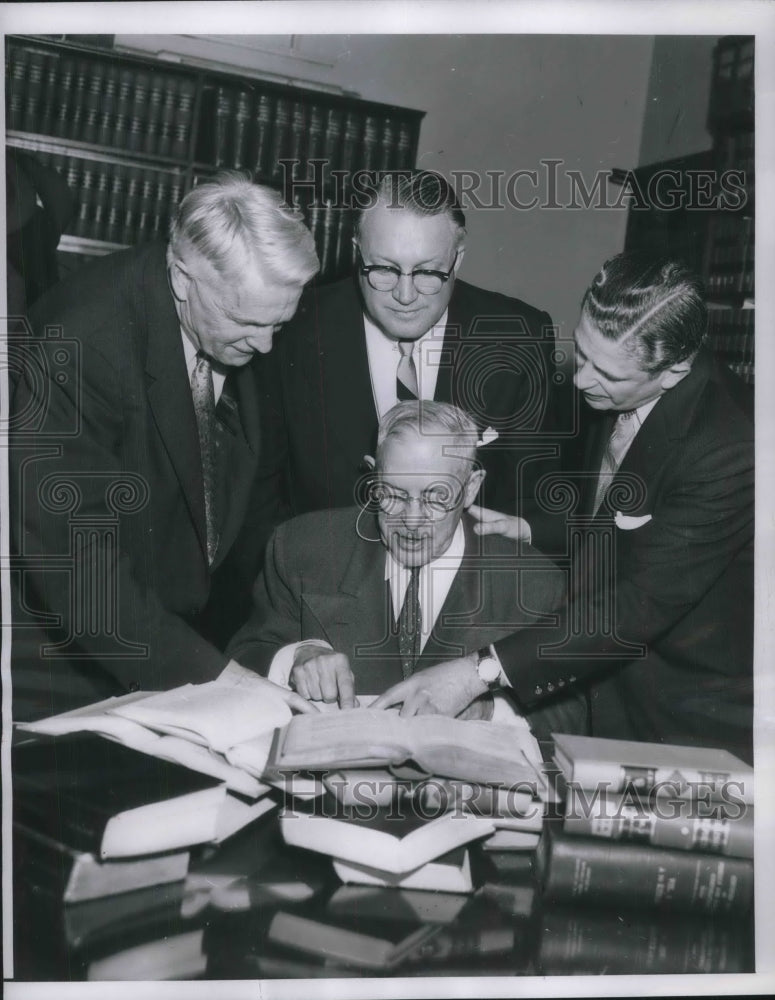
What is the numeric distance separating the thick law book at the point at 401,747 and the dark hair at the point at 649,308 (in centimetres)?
84

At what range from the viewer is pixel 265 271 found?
1.93 meters

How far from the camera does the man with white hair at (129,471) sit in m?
1.97

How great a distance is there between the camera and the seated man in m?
1.93

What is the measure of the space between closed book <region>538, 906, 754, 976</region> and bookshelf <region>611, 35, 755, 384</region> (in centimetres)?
114

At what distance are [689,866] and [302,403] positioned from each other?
1219 mm

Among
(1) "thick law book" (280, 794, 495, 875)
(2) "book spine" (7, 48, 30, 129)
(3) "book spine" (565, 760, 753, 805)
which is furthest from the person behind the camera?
(2) "book spine" (7, 48, 30, 129)

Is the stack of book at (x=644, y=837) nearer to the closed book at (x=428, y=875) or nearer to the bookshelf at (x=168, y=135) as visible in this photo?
the closed book at (x=428, y=875)

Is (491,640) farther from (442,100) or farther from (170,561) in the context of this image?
(442,100)

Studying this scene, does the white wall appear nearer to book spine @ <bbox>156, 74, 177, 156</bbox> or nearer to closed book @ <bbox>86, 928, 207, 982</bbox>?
book spine @ <bbox>156, 74, 177, 156</bbox>

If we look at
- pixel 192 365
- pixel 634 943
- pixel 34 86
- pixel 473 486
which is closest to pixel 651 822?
pixel 634 943

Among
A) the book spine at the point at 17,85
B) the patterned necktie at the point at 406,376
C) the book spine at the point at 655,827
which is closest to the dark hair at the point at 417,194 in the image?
the patterned necktie at the point at 406,376

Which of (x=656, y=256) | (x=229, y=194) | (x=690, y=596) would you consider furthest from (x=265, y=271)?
(x=690, y=596)

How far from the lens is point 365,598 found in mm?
1971

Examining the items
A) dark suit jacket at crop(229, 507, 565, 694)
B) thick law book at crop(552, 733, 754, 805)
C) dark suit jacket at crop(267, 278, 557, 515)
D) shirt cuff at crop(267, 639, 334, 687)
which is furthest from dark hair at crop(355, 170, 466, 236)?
thick law book at crop(552, 733, 754, 805)
